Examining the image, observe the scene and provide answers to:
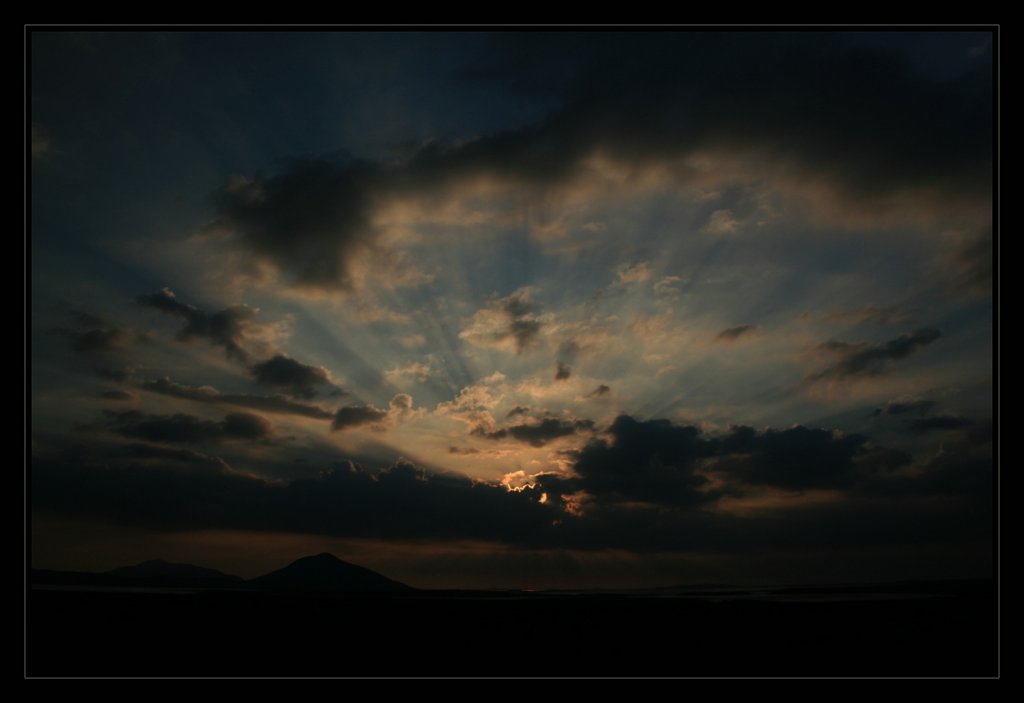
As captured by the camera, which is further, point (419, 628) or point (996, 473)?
point (419, 628)

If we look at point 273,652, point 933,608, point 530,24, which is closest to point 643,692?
point 530,24

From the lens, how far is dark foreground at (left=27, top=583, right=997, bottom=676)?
27844 millimetres

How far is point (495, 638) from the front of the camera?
33.1 meters

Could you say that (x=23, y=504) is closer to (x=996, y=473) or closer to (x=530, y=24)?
(x=530, y=24)

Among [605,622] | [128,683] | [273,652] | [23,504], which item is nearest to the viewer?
[23,504]

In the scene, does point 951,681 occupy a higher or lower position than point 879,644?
higher

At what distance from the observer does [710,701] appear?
54.3 feet

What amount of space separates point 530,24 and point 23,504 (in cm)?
1735

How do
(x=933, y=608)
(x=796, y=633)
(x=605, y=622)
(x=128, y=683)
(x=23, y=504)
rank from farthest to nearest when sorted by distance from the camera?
(x=933, y=608)
(x=605, y=622)
(x=796, y=633)
(x=128, y=683)
(x=23, y=504)

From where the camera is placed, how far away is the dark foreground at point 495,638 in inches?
1096

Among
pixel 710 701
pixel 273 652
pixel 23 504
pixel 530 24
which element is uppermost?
pixel 530 24

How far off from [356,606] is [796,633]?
90.9 feet

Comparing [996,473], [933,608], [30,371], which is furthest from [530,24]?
→ [933,608]

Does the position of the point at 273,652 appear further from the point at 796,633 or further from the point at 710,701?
the point at 796,633
